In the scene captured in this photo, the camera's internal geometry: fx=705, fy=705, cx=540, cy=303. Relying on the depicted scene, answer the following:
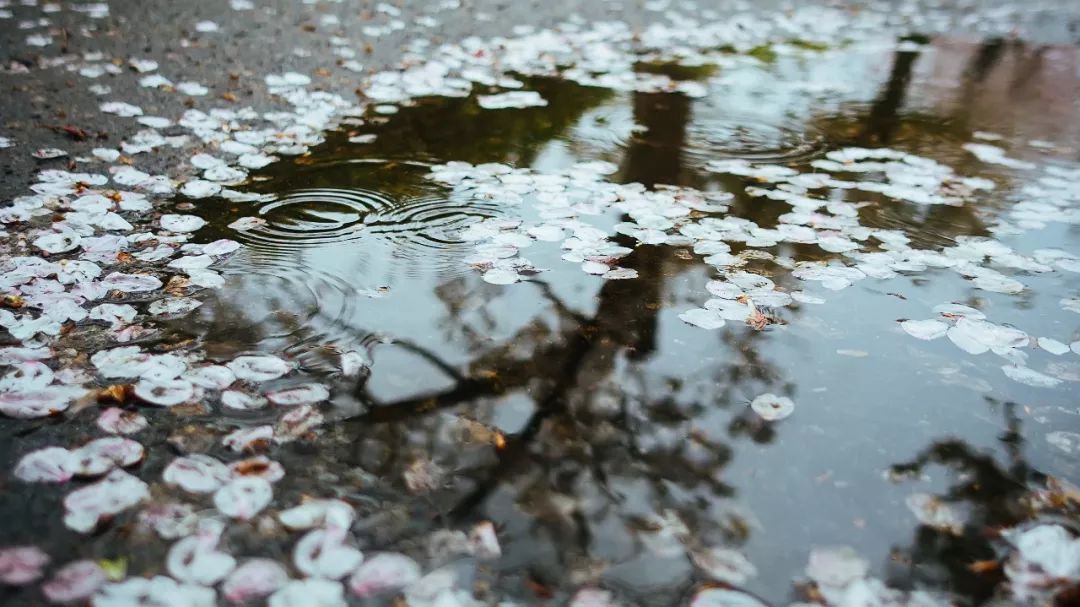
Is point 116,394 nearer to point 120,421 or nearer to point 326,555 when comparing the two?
point 120,421

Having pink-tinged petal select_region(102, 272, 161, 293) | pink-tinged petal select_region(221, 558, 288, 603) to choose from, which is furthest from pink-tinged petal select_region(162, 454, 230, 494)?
pink-tinged petal select_region(102, 272, 161, 293)

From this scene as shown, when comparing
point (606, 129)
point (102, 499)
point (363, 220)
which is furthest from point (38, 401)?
point (606, 129)

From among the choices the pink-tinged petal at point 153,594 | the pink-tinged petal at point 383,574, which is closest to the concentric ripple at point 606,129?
the pink-tinged petal at point 383,574

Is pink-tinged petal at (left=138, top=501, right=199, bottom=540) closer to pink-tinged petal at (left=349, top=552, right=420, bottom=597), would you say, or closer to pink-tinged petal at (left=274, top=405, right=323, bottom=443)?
pink-tinged petal at (left=274, top=405, right=323, bottom=443)

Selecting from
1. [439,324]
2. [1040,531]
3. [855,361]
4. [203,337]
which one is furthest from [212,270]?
[1040,531]

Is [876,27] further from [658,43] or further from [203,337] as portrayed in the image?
[203,337]

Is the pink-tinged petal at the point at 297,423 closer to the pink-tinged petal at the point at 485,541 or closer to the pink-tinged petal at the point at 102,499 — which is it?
the pink-tinged petal at the point at 102,499
